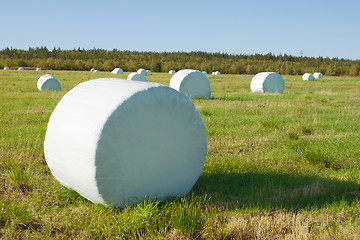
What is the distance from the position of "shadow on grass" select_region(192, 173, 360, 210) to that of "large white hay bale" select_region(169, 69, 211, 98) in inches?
440

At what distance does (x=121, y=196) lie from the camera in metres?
4.13

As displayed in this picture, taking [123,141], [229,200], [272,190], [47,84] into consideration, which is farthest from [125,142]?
[47,84]

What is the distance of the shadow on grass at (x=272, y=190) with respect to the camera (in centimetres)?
453

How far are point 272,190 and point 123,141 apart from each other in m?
2.35

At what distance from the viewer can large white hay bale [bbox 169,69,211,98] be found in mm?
16542

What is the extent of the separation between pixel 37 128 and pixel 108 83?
527 cm

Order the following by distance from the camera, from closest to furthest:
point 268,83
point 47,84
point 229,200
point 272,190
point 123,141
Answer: point 123,141 < point 229,200 < point 272,190 < point 268,83 < point 47,84

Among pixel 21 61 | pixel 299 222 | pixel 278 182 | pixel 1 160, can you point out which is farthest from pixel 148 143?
pixel 21 61

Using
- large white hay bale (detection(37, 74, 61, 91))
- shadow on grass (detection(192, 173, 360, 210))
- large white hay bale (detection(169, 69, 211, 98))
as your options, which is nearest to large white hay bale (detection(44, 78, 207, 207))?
shadow on grass (detection(192, 173, 360, 210))

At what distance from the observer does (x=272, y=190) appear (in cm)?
496

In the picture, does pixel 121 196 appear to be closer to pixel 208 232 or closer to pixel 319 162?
pixel 208 232

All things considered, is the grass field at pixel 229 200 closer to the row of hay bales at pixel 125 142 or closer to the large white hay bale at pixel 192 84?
the row of hay bales at pixel 125 142

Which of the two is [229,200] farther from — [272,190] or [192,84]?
[192,84]

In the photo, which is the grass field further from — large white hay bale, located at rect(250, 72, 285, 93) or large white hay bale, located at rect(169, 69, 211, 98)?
large white hay bale, located at rect(250, 72, 285, 93)
